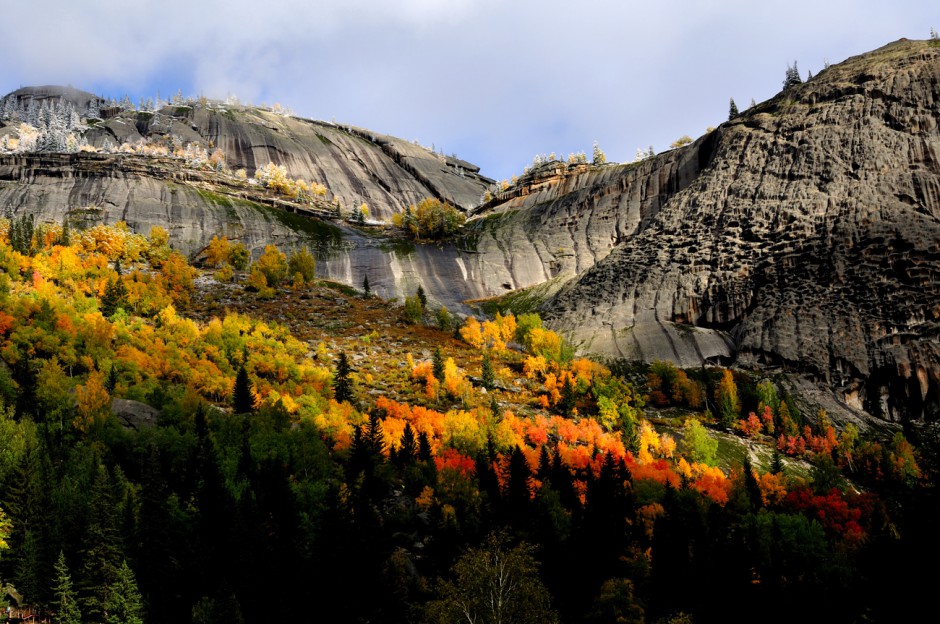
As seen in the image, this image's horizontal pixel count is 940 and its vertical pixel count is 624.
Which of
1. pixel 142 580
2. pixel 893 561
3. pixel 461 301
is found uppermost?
pixel 461 301

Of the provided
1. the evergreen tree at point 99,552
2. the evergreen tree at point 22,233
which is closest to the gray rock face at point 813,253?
the evergreen tree at point 99,552

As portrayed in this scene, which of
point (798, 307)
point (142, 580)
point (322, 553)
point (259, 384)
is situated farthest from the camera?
point (798, 307)

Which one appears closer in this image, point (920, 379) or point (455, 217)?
point (920, 379)

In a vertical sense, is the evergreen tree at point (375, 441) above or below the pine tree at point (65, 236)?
below

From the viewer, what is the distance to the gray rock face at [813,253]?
9825cm

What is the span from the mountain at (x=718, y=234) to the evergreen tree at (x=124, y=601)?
281 ft

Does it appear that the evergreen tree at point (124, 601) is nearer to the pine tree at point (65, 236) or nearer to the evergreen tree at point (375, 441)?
the evergreen tree at point (375, 441)

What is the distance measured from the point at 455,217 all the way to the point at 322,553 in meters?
133

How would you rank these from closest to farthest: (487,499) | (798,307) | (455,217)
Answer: (487,499)
(798,307)
(455,217)

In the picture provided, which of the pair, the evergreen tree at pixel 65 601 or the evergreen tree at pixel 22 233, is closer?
the evergreen tree at pixel 65 601

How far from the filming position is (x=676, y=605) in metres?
46.3

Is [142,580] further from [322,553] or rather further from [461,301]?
[461,301]

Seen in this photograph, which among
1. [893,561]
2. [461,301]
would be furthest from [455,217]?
[893,561]

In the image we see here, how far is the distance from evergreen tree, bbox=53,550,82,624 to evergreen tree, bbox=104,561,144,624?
1.55 metres
